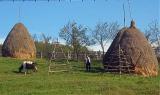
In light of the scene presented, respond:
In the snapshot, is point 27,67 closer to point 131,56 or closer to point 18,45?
point 131,56

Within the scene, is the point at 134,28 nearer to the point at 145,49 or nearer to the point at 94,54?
the point at 145,49

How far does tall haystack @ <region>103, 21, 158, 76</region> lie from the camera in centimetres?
3522

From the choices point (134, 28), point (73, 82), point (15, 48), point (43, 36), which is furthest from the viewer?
point (43, 36)

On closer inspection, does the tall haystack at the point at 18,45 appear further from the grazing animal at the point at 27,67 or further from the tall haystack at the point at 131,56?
the grazing animal at the point at 27,67

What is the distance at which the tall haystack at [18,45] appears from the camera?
49.3 m

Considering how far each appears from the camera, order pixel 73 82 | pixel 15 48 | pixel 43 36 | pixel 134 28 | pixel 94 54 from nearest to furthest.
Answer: pixel 73 82, pixel 134 28, pixel 15 48, pixel 94 54, pixel 43 36

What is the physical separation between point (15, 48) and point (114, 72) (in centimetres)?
1730

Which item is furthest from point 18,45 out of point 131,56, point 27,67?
point 131,56

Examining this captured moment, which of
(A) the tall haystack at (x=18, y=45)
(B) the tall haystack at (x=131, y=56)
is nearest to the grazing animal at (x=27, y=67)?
(B) the tall haystack at (x=131, y=56)

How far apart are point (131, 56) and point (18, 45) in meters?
17.2

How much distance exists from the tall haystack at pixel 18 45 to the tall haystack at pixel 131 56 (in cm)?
1476

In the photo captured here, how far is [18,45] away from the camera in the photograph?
163ft

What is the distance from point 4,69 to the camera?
117ft

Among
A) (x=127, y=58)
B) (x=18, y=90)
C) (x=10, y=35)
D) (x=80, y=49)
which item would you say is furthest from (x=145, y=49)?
(x=80, y=49)
